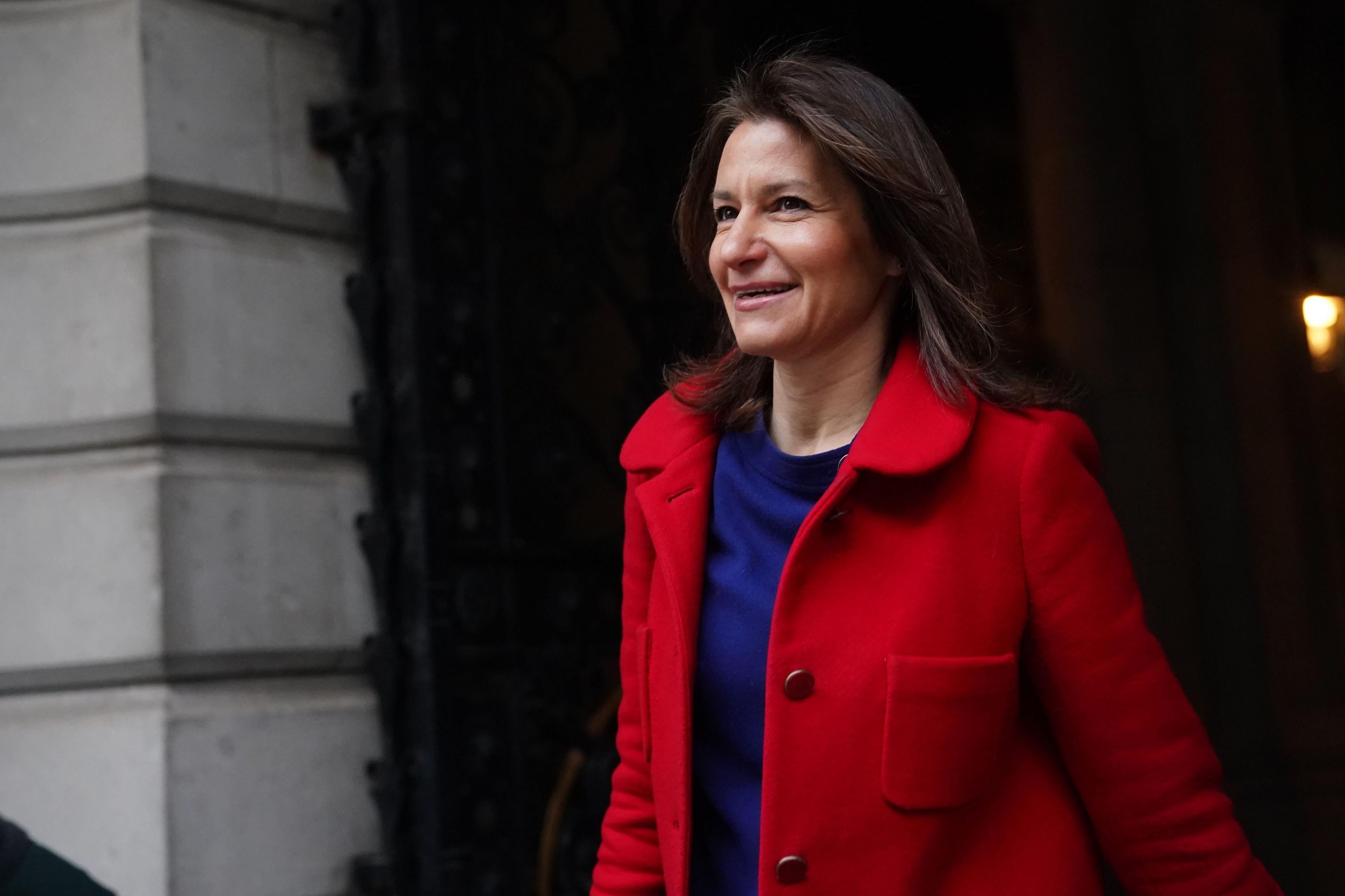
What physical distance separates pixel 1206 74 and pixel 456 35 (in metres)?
2.10

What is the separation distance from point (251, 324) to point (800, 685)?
1.93m

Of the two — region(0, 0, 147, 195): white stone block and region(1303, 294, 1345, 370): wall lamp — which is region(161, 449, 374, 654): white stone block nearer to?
region(0, 0, 147, 195): white stone block

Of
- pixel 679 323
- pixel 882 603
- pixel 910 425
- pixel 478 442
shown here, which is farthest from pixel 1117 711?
pixel 679 323

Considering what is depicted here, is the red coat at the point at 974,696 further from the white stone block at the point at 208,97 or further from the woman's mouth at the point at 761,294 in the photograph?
the white stone block at the point at 208,97

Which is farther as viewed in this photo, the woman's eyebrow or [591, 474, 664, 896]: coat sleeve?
[591, 474, 664, 896]: coat sleeve

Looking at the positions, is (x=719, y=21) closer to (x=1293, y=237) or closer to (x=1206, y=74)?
(x=1206, y=74)

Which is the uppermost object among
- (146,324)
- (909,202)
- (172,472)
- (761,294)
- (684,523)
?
(146,324)

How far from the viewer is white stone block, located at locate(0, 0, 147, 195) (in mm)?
3211

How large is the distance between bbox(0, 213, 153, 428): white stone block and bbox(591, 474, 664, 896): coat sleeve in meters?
1.40

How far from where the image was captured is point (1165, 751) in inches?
71.2

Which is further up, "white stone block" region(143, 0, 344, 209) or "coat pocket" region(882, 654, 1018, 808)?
"white stone block" region(143, 0, 344, 209)

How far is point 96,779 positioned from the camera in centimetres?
306

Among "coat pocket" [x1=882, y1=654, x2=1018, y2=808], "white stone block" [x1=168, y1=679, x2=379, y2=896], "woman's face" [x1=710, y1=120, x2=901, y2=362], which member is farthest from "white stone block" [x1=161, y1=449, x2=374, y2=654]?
"coat pocket" [x1=882, y1=654, x2=1018, y2=808]

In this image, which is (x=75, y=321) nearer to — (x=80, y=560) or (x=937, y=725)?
(x=80, y=560)
